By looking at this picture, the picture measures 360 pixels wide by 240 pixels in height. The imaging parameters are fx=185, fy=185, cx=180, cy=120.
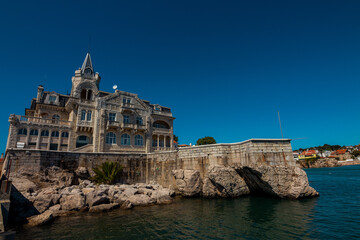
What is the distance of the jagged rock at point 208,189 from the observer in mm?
21406

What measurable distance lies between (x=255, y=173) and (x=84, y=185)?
19667mm

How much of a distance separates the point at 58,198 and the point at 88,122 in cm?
1619

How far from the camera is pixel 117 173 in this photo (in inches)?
1032

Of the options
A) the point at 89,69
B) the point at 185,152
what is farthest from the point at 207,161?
the point at 89,69

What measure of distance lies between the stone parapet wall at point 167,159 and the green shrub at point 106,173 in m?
1.12

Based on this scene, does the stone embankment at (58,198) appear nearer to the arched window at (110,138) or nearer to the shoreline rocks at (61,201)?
the shoreline rocks at (61,201)

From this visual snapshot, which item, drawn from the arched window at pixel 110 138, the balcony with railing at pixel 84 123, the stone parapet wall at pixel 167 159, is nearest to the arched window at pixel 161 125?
the arched window at pixel 110 138

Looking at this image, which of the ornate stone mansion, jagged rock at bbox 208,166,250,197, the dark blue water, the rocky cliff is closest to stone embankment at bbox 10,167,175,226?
the dark blue water

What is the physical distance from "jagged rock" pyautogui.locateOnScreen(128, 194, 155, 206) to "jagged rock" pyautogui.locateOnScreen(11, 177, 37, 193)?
1008cm

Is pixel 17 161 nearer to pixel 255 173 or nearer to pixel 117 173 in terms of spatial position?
pixel 117 173

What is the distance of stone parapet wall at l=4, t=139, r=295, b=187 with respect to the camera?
64.4 ft

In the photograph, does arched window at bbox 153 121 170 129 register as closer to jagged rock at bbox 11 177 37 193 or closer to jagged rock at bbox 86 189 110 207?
jagged rock at bbox 86 189 110 207

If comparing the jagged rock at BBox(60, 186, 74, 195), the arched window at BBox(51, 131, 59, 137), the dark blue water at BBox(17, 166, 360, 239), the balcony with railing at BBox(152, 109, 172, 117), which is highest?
the balcony with railing at BBox(152, 109, 172, 117)

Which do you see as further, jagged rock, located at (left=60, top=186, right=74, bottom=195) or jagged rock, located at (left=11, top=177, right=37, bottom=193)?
jagged rock, located at (left=60, top=186, right=74, bottom=195)
